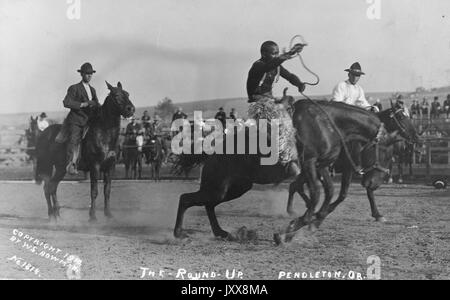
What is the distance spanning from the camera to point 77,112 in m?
8.74

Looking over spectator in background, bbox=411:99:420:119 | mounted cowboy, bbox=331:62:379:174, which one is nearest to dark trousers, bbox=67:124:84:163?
mounted cowboy, bbox=331:62:379:174

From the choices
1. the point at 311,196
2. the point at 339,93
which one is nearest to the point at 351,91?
the point at 339,93

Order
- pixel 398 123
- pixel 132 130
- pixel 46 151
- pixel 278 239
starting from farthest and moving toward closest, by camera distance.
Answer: pixel 132 130, pixel 46 151, pixel 398 123, pixel 278 239

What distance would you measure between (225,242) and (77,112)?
3.18m

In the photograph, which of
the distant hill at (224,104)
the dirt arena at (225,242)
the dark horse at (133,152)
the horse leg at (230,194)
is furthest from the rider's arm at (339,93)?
the dark horse at (133,152)

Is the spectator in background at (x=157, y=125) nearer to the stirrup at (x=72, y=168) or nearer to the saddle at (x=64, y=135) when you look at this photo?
the saddle at (x=64, y=135)

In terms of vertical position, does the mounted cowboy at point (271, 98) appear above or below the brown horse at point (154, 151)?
above

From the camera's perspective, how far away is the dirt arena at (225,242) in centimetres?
570

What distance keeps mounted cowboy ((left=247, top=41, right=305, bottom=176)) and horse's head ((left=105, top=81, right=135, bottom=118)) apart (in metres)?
2.20

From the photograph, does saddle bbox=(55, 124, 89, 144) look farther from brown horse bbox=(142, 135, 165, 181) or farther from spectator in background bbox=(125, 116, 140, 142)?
spectator in background bbox=(125, 116, 140, 142)

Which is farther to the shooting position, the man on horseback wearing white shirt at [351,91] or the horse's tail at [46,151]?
the horse's tail at [46,151]

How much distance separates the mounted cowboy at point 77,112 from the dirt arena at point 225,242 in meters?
0.97

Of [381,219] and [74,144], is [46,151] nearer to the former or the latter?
[74,144]

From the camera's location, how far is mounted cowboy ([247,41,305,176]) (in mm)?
6605
